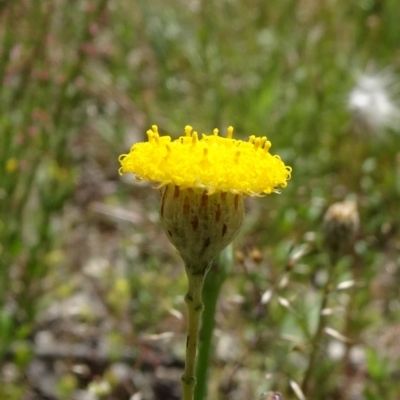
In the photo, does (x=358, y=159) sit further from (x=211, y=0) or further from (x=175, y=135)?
(x=211, y=0)

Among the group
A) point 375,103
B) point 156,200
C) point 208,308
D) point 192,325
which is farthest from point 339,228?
point 375,103

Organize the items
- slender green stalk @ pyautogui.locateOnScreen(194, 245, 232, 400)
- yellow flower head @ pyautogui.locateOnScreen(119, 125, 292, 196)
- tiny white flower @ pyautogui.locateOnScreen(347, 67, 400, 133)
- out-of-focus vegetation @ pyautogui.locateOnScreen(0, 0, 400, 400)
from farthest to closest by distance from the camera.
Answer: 1. tiny white flower @ pyautogui.locateOnScreen(347, 67, 400, 133)
2. out-of-focus vegetation @ pyautogui.locateOnScreen(0, 0, 400, 400)
3. slender green stalk @ pyautogui.locateOnScreen(194, 245, 232, 400)
4. yellow flower head @ pyautogui.locateOnScreen(119, 125, 292, 196)

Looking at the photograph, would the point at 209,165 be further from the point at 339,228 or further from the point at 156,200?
the point at 156,200

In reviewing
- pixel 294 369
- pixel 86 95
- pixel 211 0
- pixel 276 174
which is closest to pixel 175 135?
pixel 86 95

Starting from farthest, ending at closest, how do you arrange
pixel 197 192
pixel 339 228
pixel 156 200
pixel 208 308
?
pixel 156 200
pixel 339 228
pixel 208 308
pixel 197 192

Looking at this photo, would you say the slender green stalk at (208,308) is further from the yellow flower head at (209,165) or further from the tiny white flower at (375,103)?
the tiny white flower at (375,103)

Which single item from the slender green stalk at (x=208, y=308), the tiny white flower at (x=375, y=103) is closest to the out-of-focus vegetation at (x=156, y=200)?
the tiny white flower at (x=375, y=103)

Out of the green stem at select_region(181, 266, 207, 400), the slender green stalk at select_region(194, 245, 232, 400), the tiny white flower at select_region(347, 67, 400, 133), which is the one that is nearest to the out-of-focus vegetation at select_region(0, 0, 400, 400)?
the tiny white flower at select_region(347, 67, 400, 133)

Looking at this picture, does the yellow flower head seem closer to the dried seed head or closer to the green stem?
the green stem

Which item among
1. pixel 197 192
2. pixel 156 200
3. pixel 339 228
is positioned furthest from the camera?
pixel 156 200
